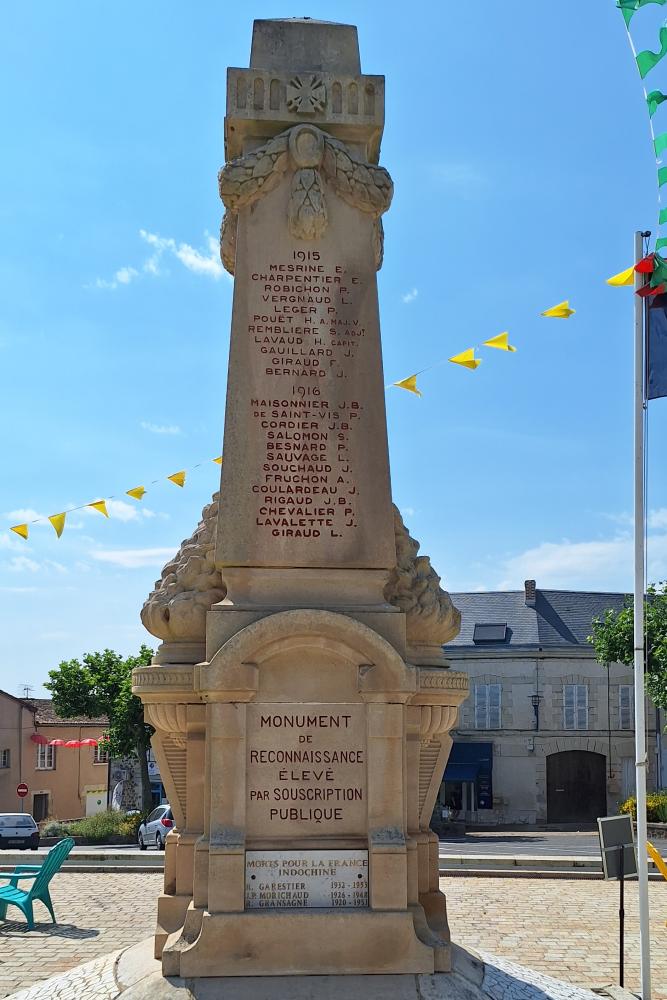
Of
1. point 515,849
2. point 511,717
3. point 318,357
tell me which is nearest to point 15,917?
point 318,357

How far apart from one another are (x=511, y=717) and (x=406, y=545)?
37.8 m

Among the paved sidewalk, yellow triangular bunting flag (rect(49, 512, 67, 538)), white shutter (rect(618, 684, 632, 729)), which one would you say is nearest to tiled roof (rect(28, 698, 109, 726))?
white shutter (rect(618, 684, 632, 729))

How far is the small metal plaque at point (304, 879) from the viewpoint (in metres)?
7.45

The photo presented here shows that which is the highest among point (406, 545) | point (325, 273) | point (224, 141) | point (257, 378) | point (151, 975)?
point (224, 141)

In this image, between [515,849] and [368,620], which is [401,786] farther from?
[515,849]

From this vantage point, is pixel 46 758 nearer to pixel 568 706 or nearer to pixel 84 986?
pixel 568 706

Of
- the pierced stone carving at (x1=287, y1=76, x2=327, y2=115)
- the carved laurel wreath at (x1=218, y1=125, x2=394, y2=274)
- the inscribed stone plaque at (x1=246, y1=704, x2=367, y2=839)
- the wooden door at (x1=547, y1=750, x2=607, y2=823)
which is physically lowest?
the wooden door at (x1=547, y1=750, x2=607, y2=823)

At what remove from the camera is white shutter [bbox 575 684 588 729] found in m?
44.9

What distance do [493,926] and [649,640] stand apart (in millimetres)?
23467

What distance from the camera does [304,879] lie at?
749cm

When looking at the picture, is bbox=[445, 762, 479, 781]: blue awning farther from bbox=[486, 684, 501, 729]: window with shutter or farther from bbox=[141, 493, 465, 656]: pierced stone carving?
bbox=[141, 493, 465, 656]: pierced stone carving

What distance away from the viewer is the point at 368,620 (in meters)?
7.91

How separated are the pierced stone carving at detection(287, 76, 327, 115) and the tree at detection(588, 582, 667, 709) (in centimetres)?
2777

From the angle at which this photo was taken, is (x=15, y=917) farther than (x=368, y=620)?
Yes
